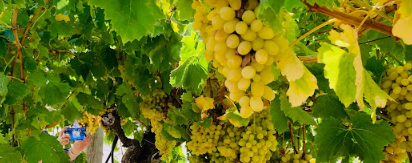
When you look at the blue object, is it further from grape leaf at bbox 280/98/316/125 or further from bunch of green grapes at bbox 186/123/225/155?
grape leaf at bbox 280/98/316/125

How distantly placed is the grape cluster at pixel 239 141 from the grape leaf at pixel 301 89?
789 mm

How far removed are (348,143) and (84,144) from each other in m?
3.05

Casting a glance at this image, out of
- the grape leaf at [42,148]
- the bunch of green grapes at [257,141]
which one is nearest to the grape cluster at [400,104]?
the bunch of green grapes at [257,141]

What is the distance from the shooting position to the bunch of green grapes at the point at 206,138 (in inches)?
61.4

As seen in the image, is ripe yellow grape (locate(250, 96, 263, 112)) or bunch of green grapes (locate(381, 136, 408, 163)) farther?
bunch of green grapes (locate(381, 136, 408, 163))

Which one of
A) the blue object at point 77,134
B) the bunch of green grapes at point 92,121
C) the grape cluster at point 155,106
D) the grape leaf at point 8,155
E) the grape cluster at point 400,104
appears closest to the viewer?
the grape cluster at point 400,104

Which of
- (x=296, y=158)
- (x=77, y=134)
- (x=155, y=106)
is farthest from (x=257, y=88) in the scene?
(x=77, y=134)

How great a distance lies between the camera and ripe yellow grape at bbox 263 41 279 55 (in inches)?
20.8

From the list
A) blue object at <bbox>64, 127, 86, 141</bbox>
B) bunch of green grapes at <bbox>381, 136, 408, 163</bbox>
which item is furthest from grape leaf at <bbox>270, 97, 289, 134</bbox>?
blue object at <bbox>64, 127, 86, 141</bbox>

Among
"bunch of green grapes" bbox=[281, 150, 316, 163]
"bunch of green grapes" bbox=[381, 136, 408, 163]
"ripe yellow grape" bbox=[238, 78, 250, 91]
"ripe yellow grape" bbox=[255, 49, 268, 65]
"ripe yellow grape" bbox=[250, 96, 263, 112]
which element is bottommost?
"bunch of green grapes" bbox=[281, 150, 316, 163]

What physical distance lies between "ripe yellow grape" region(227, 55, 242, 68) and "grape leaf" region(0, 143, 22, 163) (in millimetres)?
1323

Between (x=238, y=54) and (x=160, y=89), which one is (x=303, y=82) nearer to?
(x=238, y=54)

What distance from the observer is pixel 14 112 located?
180 centimetres

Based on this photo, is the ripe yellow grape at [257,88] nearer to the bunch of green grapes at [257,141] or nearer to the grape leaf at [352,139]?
the grape leaf at [352,139]
